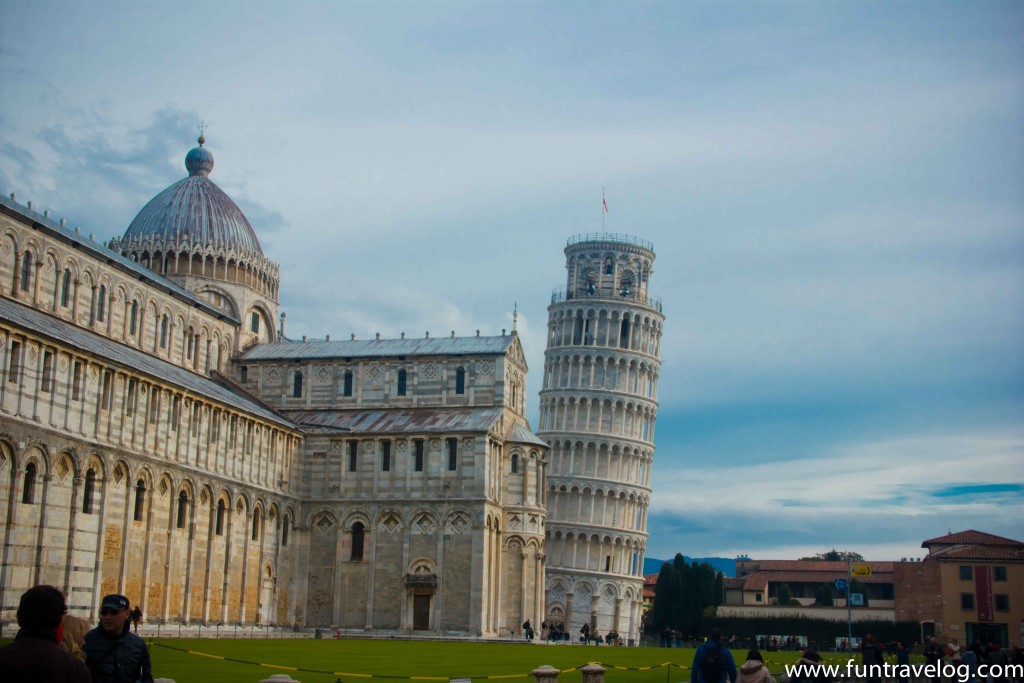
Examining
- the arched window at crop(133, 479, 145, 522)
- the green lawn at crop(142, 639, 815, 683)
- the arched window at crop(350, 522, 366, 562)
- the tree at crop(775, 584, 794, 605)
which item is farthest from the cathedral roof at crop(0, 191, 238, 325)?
the tree at crop(775, 584, 794, 605)

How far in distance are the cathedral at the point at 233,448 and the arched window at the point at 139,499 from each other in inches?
3.7

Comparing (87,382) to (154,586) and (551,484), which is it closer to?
(154,586)

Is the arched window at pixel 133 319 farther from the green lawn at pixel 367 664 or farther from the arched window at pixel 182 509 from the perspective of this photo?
the green lawn at pixel 367 664

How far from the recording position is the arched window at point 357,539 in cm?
6619

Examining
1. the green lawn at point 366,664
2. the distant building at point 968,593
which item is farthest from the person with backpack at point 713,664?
the distant building at point 968,593

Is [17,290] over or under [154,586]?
over

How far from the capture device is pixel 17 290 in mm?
53312

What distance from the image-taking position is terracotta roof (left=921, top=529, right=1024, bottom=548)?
91.4 metres

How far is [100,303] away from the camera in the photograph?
195 ft

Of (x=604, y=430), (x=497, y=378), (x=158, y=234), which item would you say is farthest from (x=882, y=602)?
(x=158, y=234)

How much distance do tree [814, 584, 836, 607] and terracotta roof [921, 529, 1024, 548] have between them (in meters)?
9.51

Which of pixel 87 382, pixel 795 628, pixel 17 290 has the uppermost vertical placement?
pixel 17 290

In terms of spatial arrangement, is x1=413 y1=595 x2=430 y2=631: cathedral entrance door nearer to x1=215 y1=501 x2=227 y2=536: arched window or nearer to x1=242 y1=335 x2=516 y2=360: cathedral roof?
x1=215 y1=501 x2=227 y2=536: arched window

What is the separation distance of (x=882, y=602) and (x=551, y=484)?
95.6 ft
